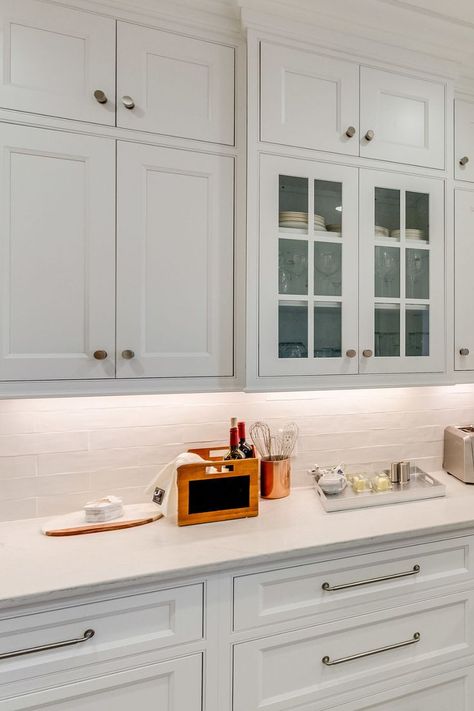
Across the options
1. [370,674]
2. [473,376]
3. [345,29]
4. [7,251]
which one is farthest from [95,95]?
[370,674]

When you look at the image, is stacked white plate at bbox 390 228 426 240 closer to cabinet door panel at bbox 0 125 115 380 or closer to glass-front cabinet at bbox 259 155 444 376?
glass-front cabinet at bbox 259 155 444 376

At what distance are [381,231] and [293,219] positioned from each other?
368mm

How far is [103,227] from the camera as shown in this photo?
4.28ft

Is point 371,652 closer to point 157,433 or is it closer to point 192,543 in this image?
point 192,543

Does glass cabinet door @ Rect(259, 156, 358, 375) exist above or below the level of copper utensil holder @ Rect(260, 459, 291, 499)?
above

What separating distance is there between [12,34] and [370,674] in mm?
2277

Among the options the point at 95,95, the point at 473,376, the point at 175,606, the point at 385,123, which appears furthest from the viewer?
the point at 473,376

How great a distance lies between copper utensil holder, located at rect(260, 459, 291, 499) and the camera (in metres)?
1.62

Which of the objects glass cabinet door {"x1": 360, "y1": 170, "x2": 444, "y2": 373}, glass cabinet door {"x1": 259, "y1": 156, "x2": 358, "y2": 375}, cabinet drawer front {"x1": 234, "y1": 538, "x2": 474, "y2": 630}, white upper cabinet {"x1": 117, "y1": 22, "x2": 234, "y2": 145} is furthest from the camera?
glass cabinet door {"x1": 360, "y1": 170, "x2": 444, "y2": 373}

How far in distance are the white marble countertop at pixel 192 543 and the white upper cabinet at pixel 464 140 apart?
135cm

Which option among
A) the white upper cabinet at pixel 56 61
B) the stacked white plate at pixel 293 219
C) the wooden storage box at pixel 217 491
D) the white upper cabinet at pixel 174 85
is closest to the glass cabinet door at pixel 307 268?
the stacked white plate at pixel 293 219

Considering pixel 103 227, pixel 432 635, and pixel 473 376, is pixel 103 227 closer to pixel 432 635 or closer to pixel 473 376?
pixel 473 376

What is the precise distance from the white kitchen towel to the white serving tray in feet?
1.71

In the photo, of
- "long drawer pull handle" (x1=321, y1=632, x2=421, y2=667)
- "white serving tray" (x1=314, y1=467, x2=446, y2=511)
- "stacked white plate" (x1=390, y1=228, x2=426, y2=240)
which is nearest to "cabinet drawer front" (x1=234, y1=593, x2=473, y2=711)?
"long drawer pull handle" (x1=321, y1=632, x2=421, y2=667)
